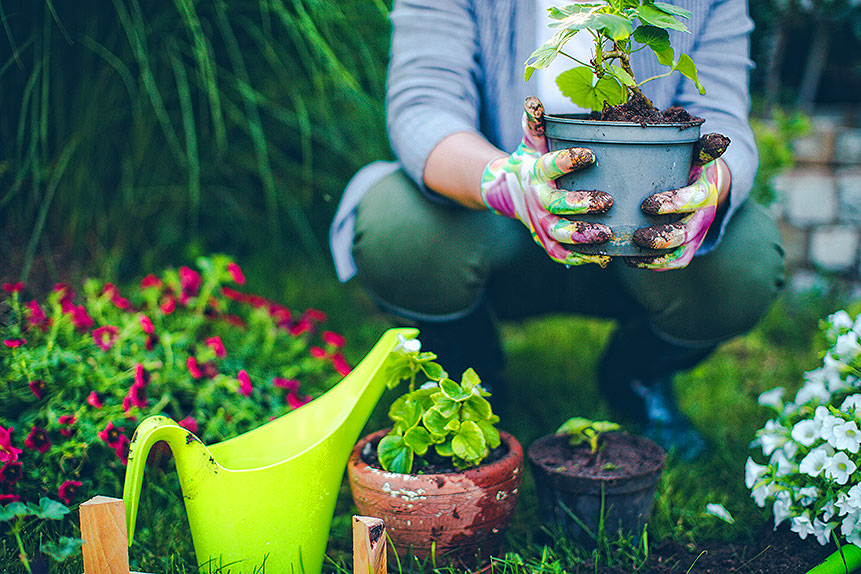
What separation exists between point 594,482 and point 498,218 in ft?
1.49

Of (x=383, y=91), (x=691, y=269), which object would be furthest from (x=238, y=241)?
(x=691, y=269)

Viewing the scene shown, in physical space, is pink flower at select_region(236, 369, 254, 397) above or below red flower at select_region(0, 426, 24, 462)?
below

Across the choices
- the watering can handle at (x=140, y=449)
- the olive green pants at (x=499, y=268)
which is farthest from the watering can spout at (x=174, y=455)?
the olive green pants at (x=499, y=268)

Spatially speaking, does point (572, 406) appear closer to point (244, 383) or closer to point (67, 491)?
point (244, 383)

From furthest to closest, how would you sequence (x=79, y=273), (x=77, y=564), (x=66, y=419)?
(x=79, y=273), (x=66, y=419), (x=77, y=564)

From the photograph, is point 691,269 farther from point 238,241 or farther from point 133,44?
point 238,241

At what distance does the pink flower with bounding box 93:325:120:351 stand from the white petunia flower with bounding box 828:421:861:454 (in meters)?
1.09

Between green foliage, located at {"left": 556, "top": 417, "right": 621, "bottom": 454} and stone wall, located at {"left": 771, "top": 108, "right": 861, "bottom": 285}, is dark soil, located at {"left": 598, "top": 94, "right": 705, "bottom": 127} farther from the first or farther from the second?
stone wall, located at {"left": 771, "top": 108, "right": 861, "bottom": 285}

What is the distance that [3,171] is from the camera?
4.88ft

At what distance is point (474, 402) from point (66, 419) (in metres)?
0.61

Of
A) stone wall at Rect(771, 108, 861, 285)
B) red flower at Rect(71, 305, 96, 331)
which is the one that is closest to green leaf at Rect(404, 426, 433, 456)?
red flower at Rect(71, 305, 96, 331)

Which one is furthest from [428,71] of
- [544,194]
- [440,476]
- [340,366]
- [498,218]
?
[440,476]

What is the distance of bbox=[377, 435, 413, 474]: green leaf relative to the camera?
921 mm

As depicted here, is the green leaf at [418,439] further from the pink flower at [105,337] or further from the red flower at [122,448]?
the pink flower at [105,337]
